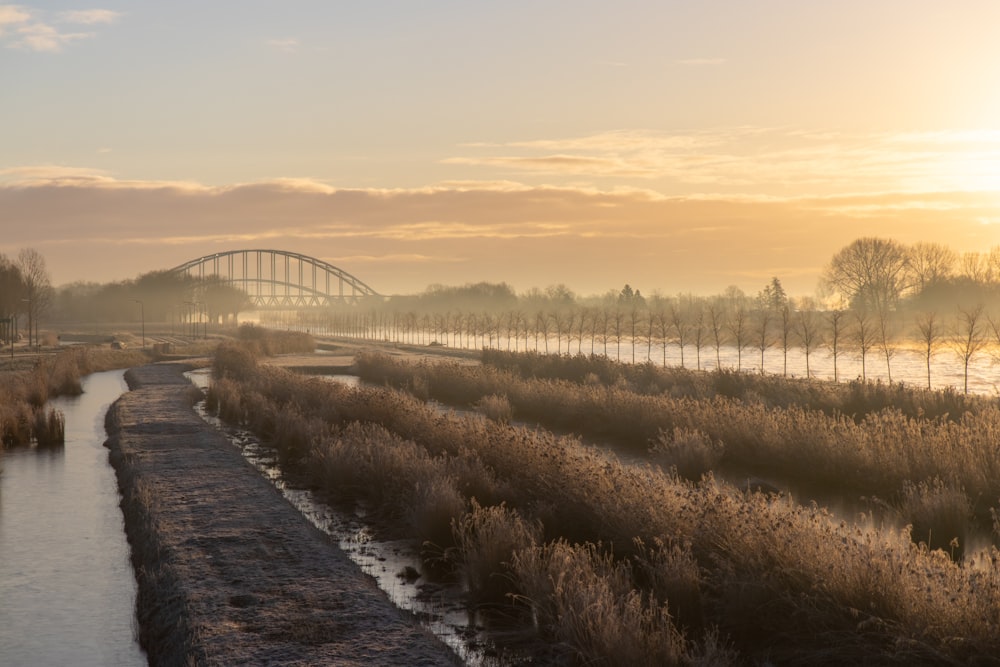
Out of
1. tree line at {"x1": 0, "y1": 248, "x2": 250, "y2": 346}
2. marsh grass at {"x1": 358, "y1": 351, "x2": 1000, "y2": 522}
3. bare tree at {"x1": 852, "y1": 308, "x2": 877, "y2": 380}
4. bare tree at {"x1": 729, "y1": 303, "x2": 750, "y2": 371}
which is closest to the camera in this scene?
marsh grass at {"x1": 358, "y1": 351, "x2": 1000, "y2": 522}

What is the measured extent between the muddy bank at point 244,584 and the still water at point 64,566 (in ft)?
0.95

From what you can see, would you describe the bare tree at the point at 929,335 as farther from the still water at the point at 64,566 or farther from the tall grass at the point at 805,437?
the still water at the point at 64,566

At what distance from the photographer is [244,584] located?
9.84 meters

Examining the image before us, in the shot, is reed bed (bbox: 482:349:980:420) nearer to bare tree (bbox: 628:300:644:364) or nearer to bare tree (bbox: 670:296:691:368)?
bare tree (bbox: 670:296:691:368)

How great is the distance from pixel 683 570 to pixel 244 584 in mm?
4958

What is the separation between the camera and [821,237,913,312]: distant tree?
102125 mm

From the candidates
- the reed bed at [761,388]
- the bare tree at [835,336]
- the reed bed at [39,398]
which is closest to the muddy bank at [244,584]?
the reed bed at [39,398]

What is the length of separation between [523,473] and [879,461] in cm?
683

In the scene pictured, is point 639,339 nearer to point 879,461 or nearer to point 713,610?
point 879,461

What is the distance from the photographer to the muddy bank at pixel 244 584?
8.03 m

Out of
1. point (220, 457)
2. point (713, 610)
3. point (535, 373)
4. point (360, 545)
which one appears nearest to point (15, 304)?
point (535, 373)

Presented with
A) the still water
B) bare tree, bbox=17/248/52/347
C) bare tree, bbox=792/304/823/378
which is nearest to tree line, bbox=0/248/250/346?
bare tree, bbox=17/248/52/347

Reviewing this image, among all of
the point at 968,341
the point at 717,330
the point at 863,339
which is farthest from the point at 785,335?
the point at 717,330

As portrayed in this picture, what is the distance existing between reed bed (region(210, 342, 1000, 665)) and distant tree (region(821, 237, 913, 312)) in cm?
9666
